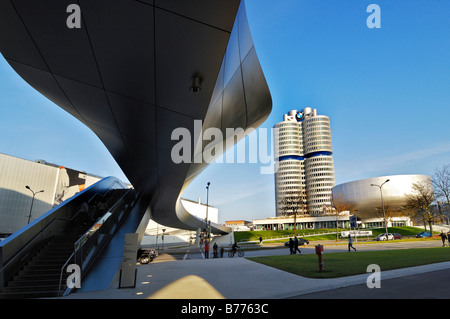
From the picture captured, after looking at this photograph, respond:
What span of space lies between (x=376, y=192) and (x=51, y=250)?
9189 centimetres

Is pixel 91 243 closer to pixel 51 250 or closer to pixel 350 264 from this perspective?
pixel 51 250

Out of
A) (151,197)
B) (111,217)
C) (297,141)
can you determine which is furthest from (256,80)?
(297,141)

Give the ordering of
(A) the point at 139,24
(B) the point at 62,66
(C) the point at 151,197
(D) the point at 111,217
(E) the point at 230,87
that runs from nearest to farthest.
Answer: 1. (A) the point at 139,24
2. (B) the point at 62,66
3. (E) the point at 230,87
4. (D) the point at 111,217
5. (C) the point at 151,197

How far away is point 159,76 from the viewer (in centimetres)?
684

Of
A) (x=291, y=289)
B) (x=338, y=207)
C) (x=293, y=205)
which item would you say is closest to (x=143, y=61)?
(x=291, y=289)

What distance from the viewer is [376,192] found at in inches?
3307

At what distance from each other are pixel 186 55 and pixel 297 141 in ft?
508

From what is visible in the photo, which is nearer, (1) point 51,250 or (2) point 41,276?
(2) point 41,276

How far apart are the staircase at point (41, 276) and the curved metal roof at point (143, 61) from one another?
199 inches

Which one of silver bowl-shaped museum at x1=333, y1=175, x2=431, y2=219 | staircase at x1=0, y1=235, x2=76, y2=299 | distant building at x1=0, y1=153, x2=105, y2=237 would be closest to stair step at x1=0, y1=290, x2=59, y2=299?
staircase at x1=0, y1=235, x2=76, y2=299

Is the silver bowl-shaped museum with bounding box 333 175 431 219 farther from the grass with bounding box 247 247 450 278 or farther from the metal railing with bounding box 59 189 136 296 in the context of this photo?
the metal railing with bounding box 59 189 136 296

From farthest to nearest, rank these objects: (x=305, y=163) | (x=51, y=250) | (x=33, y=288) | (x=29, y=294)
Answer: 1. (x=305, y=163)
2. (x=51, y=250)
3. (x=33, y=288)
4. (x=29, y=294)

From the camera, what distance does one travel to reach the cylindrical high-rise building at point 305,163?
132 metres
